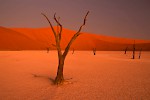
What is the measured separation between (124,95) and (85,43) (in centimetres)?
11893

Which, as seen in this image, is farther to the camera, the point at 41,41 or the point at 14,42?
the point at 41,41

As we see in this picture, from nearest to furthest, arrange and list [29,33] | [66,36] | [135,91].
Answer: [135,91], [29,33], [66,36]

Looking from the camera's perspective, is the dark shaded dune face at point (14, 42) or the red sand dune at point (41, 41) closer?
the dark shaded dune face at point (14, 42)

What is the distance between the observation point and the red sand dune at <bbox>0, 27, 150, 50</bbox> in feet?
291

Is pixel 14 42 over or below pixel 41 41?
below

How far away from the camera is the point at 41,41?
114 metres

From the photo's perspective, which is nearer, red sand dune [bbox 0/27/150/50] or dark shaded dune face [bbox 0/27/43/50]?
dark shaded dune face [bbox 0/27/43/50]

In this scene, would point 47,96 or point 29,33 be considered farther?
point 29,33

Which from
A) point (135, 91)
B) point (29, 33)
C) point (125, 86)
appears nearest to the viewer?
point (135, 91)

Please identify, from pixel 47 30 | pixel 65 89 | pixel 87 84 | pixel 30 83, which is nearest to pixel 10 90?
pixel 30 83

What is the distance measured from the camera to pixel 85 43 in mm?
129375

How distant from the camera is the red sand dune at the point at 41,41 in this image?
3498 inches

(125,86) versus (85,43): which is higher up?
(85,43)

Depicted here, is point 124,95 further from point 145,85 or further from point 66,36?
point 66,36
